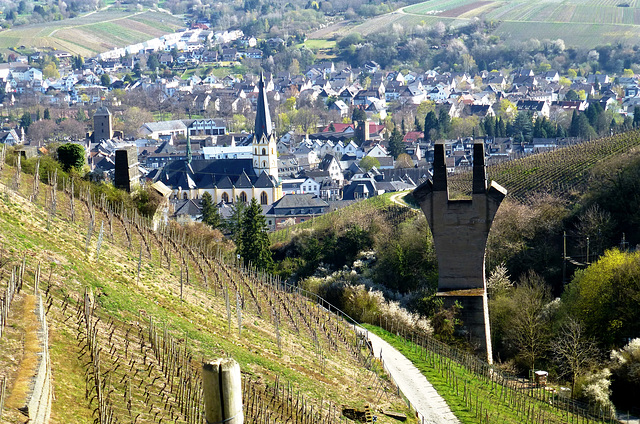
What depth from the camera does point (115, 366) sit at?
13.2 metres

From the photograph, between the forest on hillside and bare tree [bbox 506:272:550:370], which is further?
bare tree [bbox 506:272:550:370]

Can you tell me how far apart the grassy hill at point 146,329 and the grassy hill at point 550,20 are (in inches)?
5576

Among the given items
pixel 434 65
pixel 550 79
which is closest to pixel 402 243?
pixel 550 79

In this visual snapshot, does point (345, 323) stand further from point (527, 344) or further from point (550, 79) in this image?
point (550, 79)

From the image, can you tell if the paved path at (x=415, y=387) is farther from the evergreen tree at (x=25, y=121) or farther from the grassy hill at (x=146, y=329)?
the evergreen tree at (x=25, y=121)

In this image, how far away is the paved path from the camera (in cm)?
1961

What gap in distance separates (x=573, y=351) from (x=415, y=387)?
140 inches

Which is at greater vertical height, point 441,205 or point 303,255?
point 441,205

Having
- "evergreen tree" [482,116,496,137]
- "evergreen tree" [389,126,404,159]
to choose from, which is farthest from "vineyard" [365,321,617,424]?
"evergreen tree" [482,116,496,137]

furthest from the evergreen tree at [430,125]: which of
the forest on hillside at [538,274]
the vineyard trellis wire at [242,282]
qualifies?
the vineyard trellis wire at [242,282]

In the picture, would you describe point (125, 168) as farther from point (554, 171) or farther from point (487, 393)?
point (554, 171)

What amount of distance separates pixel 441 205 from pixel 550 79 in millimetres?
127125

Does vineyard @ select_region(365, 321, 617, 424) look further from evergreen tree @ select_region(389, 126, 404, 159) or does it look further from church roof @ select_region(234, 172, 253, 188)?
evergreen tree @ select_region(389, 126, 404, 159)

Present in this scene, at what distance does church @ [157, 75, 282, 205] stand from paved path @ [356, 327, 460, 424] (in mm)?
61041
